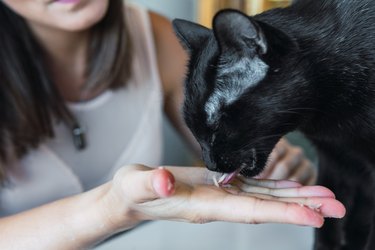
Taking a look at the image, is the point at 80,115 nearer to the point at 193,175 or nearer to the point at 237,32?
the point at 193,175

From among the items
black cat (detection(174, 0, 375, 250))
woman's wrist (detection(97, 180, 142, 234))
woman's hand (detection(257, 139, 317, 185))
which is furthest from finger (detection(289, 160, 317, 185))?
woman's wrist (detection(97, 180, 142, 234))

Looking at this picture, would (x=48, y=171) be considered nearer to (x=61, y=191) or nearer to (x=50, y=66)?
(x=61, y=191)

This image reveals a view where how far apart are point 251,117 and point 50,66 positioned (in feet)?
1.89

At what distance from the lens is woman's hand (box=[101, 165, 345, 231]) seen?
1.66 ft

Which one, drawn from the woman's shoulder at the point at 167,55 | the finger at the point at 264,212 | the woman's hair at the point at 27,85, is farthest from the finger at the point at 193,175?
the woman's shoulder at the point at 167,55

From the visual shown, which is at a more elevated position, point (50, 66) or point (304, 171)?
point (50, 66)

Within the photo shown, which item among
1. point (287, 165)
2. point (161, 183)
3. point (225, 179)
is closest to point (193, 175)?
point (225, 179)

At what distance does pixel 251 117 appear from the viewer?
551mm

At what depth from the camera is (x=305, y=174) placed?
94 cm

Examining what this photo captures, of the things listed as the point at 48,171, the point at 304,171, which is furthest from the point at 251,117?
the point at 48,171

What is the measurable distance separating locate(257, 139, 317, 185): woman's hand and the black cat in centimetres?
25

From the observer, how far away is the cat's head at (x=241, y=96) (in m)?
0.54

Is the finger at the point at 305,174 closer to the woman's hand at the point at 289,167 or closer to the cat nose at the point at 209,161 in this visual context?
the woman's hand at the point at 289,167

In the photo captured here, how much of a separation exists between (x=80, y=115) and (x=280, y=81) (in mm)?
560
